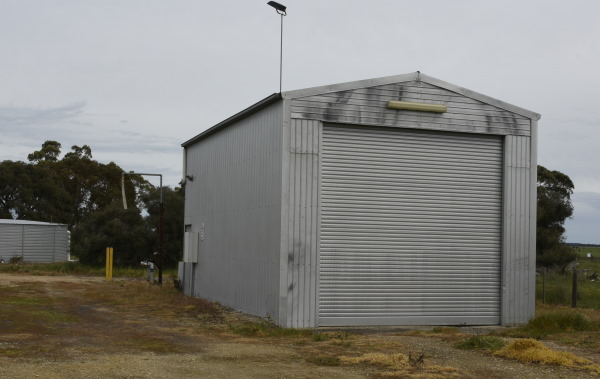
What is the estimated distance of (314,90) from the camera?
17.5 m

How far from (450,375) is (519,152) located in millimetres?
9247

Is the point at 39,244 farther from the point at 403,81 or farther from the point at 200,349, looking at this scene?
the point at 200,349

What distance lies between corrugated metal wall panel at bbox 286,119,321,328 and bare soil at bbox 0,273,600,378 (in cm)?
100

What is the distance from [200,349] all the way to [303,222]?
4566 millimetres

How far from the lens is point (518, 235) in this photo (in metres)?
19.2

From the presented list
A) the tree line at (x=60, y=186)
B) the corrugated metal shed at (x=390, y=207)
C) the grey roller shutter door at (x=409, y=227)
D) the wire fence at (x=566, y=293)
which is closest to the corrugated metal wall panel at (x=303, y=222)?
the corrugated metal shed at (x=390, y=207)

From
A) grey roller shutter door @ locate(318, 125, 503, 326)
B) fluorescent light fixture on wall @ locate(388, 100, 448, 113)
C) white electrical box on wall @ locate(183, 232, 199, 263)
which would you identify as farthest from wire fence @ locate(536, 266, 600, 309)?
white electrical box on wall @ locate(183, 232, 199, 263)

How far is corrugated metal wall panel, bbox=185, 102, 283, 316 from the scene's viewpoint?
1814 cm

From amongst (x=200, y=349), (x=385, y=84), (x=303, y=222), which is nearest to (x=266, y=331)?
(x=303, y=222)

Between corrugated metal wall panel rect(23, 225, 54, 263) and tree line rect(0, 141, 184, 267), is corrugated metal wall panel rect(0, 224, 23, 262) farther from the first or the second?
tree line rect(0, 141, 184, 267)

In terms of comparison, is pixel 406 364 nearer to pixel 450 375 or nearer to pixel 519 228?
pixel 450 375

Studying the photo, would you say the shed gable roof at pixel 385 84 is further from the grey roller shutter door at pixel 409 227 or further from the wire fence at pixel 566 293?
the wire fence at pixel 566 293

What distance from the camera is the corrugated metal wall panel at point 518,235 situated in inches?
751

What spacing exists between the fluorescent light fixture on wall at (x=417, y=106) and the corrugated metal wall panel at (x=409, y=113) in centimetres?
13
